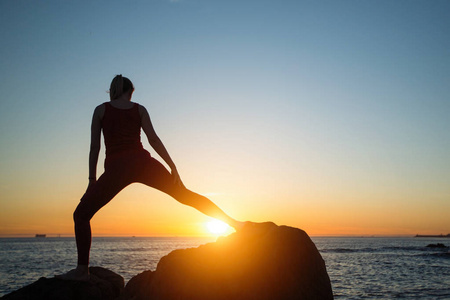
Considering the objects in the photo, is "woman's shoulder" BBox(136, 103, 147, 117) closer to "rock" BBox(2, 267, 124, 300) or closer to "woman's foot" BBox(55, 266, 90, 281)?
"woman's foot" BBox(55, 266, 90, 281)

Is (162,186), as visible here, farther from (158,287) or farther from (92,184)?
(158,287)

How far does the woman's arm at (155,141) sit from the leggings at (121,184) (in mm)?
96

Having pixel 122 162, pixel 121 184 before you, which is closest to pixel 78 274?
pixel 121 184

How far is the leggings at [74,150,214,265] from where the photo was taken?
4.03 m

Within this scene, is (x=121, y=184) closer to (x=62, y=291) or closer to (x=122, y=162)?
(x=122, y=162)

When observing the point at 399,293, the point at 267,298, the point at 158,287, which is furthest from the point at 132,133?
the point at 399,293

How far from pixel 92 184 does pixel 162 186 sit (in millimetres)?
859

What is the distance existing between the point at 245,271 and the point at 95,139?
7.89 feet

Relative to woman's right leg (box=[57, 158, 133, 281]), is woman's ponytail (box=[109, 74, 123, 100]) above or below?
above

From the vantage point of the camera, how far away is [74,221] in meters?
4.22

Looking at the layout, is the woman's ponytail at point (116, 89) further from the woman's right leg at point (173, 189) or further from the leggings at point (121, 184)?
the woman's right leg at point (173, 189)

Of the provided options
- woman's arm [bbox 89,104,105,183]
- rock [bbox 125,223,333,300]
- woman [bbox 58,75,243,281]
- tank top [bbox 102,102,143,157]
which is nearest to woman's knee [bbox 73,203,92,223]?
woman [bbox 58,75,243,281]

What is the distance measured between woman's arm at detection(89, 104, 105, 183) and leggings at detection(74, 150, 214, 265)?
0.81 feet

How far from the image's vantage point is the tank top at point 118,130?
13.5 ft
